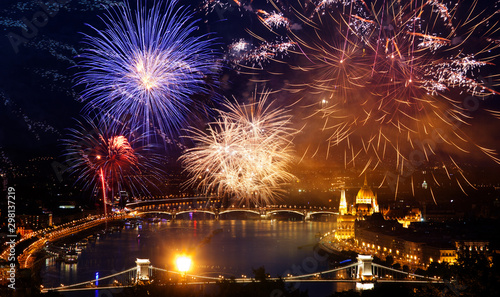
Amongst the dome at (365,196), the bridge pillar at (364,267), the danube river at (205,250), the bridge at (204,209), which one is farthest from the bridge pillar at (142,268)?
the dome at (365,196)

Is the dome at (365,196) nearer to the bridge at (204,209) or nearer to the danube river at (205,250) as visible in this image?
the bridge at (204,209)

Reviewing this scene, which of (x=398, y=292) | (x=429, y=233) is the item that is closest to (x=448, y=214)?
(x=429, y=233)

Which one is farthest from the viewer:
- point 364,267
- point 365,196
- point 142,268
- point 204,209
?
point 365,196

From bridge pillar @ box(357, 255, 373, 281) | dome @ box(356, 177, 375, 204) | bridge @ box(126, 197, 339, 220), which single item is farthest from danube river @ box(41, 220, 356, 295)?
dome @ box(356, 177, 375, 204)

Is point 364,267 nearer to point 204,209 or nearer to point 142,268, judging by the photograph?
point 142,268

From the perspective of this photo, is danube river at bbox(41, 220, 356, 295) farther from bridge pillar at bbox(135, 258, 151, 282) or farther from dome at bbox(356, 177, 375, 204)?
dome at bbox(356, 177, 375, 204)

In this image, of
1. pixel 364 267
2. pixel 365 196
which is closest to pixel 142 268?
pixel 364 267
